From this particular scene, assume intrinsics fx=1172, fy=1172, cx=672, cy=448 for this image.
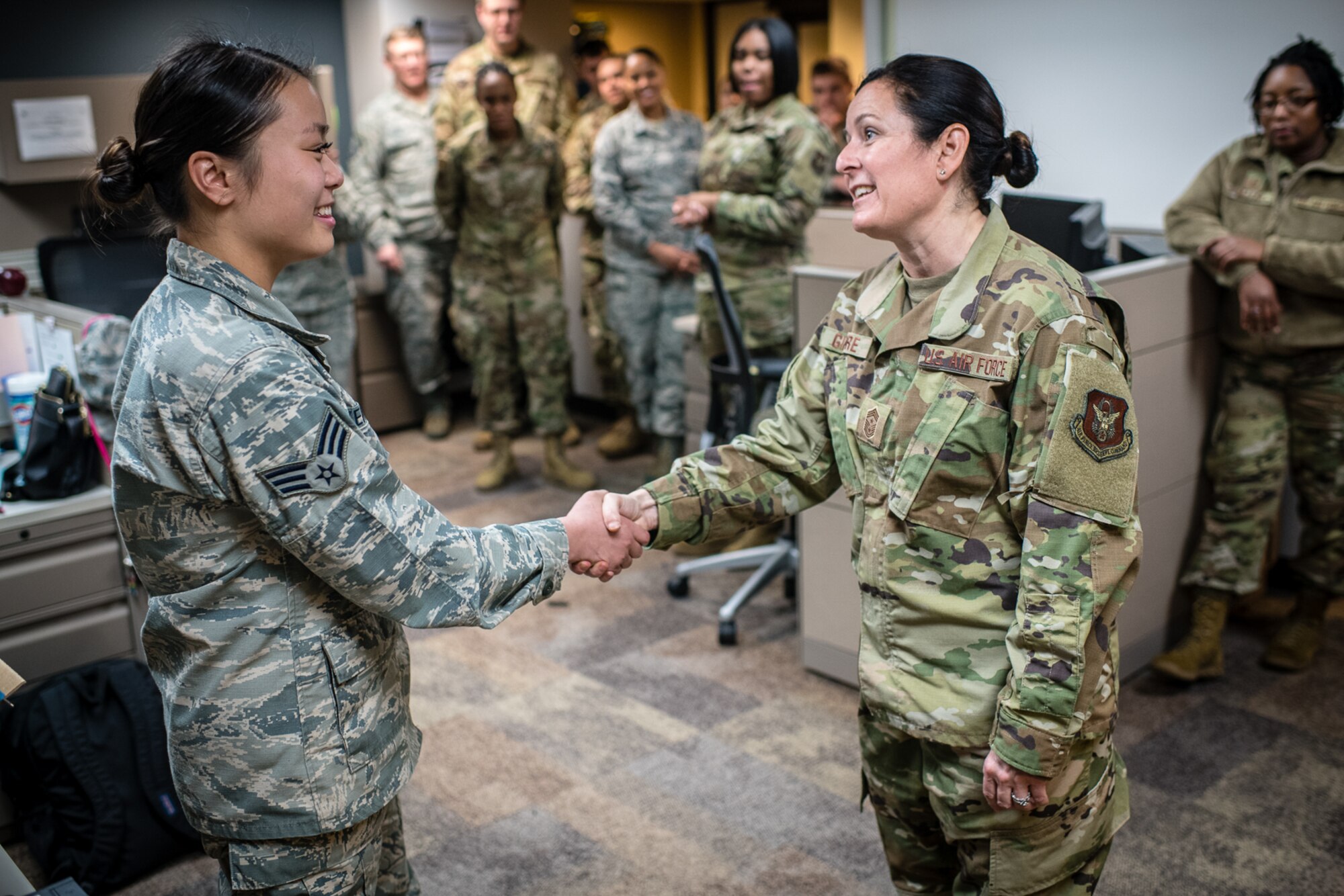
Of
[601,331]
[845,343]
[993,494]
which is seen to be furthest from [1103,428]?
[601,331]

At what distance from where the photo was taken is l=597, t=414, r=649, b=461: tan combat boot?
208 inches

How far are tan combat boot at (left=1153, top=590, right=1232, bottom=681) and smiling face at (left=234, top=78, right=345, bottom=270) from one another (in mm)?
2498

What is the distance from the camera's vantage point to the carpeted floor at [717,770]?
2.34 meters

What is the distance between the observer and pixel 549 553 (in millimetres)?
1486

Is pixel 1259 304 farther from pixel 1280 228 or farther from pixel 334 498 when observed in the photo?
pixel 334 498

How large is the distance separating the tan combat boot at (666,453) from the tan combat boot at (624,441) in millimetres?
362

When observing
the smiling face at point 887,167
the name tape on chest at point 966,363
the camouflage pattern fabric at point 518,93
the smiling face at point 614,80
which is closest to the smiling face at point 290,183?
the smiling face at point 887,167

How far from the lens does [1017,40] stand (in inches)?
173

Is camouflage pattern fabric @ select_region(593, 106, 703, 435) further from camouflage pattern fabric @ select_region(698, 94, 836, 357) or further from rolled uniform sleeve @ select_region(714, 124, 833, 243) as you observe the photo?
rolled uniform sleeve @ select_region(714, 124, 833, 243)

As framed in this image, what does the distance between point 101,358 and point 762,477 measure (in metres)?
1.75

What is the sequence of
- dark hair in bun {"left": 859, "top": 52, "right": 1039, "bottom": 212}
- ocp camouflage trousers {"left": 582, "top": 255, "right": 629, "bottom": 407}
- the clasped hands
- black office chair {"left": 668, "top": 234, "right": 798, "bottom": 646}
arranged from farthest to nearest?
ocp camouflage trousers {"left": 582, "top": 255, "right": 629, "bottom": 407}
black office chair {"left": 668, "top": 234, "right": 798, "bottom": 646}
the clasped hands
dark hair in bun {"left": 859, "top": 52, "right": 1039, "bottom": 212}

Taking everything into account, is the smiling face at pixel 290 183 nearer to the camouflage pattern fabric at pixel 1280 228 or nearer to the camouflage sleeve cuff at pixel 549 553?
the camouflage sleeve cuff at pixel 549 553

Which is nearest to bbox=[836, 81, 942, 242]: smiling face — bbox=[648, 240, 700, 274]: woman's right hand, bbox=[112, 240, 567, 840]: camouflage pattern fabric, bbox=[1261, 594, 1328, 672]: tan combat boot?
bbox=[112, 240, 567, 840]: camouflage pattern fabric

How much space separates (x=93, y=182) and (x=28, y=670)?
1.66 metres
